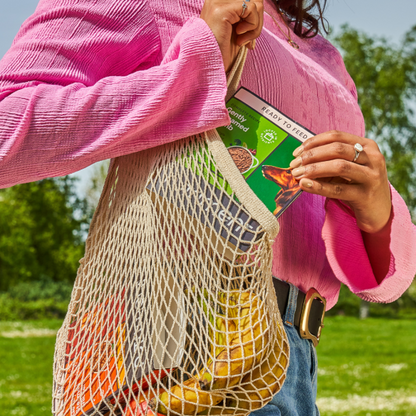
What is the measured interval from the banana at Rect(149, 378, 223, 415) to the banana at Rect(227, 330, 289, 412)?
4cm

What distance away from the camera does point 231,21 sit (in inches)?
31.3

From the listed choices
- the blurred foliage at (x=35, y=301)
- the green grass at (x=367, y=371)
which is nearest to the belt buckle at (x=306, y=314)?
the green grass at (x=367, y=371)

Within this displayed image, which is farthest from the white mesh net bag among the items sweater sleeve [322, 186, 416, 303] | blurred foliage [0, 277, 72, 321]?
blurred foliage [0, 277, 72, 321]

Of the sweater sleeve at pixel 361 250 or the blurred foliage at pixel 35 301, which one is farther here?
the blurred foliage at pixel 35 301

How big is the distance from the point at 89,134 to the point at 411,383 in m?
7.17

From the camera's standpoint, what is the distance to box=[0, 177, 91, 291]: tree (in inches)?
642

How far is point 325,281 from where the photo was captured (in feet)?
3.63

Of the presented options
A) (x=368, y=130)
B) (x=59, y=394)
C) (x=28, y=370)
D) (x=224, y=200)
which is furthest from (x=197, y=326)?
(x=368, y=130)

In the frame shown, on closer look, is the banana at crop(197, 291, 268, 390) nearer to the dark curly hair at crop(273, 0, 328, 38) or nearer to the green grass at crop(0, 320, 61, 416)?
the dark curly hair at crop(273, 0, 328, 38)

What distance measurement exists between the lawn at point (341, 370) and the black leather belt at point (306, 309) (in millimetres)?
4721

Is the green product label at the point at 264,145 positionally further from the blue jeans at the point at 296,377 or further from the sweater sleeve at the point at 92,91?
the blue jeans at the point at 296,377

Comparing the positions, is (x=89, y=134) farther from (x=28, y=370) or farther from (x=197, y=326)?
(x=28, y=370)

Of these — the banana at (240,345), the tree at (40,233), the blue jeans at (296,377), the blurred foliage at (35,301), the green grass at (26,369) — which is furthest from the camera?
the tree at (40,233)

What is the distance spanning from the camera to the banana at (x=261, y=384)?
77cm
